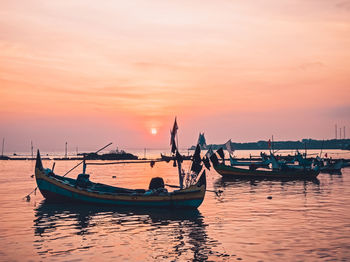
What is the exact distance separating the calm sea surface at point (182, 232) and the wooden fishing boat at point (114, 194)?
75 cm

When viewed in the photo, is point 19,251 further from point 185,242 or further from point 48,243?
point 185,242

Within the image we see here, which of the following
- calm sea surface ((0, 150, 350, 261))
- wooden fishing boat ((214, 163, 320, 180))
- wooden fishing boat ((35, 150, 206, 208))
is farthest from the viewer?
wooden fishing boat ((214, 163, 320, 180))

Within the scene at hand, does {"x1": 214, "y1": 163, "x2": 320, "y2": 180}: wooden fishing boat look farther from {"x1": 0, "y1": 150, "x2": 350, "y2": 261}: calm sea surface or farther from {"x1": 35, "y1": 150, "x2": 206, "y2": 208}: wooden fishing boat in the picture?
{"x1": 35, "y1": 150, "x2": 206, "y2": 208}: wooden fishing boat

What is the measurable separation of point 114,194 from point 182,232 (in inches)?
391

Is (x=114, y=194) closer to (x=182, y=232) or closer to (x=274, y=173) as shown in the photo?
(x=182, y=232)

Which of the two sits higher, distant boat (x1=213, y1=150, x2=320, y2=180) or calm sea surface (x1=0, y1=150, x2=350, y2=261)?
distant boat (x1=213, y1=150, x2=320, y2=180)

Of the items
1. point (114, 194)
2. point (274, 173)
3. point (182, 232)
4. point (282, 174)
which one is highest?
point (114, 194)

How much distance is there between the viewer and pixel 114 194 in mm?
31562

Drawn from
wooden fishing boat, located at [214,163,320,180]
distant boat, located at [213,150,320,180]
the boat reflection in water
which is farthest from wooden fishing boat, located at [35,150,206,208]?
wooden fishing boat, located at [214,163,320,180]


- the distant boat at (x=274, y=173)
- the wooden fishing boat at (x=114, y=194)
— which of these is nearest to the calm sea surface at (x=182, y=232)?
the wooden fishing boat at (x=114, y=194)

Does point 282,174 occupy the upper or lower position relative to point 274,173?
lower

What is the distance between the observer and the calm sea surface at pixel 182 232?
18172mm

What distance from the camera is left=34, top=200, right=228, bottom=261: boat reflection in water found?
730 inches

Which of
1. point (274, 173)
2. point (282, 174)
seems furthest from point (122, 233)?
point (282, 174)
